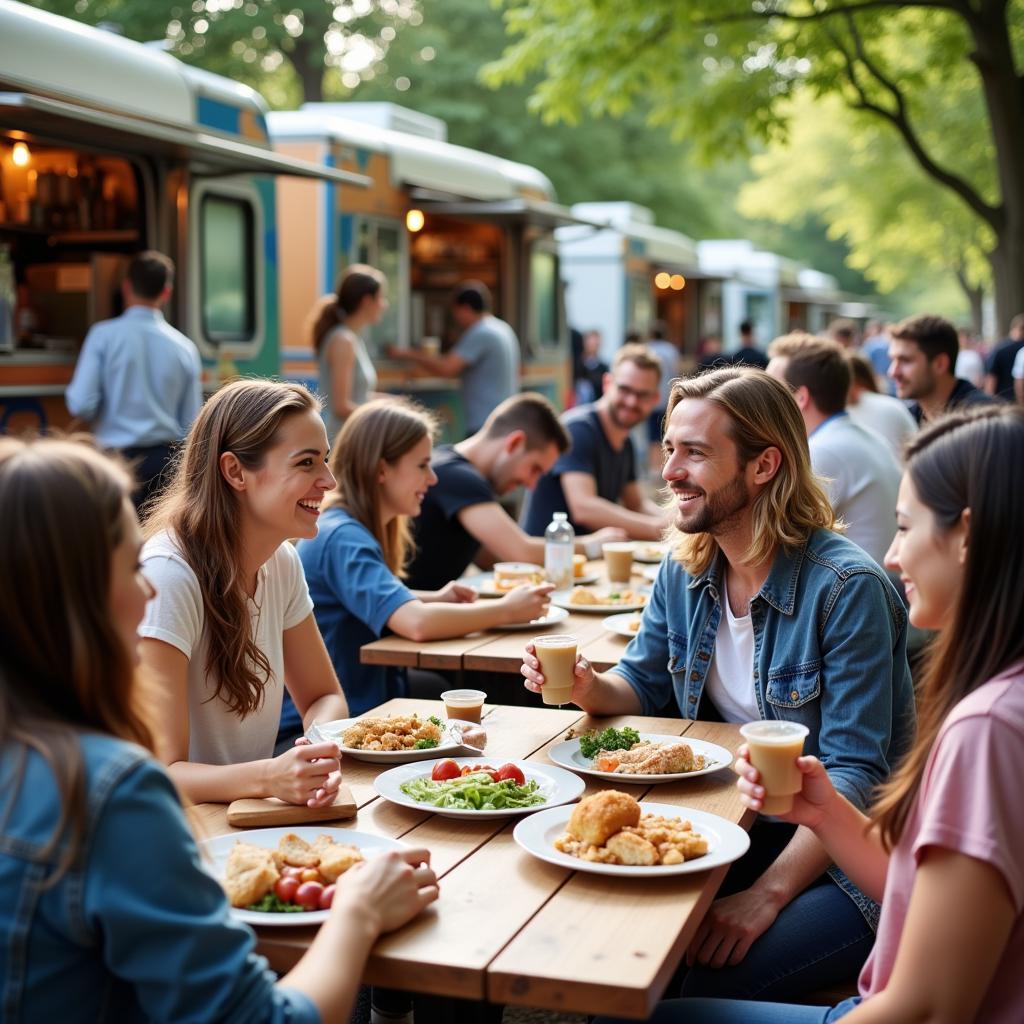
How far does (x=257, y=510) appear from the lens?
3053 millimetres

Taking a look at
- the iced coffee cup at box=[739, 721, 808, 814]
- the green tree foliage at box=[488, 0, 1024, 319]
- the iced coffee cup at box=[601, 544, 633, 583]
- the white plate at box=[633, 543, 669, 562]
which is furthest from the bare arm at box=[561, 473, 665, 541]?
the green tree foliage at box=[488, 0, 1024, 319]

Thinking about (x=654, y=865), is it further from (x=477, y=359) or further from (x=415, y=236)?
(x=415, y=236)

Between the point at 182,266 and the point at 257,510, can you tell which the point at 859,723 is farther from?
the point at 182,266

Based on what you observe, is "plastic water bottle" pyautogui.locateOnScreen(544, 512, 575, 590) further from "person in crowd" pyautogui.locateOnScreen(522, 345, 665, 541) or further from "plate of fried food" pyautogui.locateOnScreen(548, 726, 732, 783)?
"plate of fried food" pyautogui.locateOnScreen(548, 726, 732, 783)

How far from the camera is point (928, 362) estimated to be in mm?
6812

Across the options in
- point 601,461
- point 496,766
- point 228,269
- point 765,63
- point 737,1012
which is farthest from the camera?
point 765,63

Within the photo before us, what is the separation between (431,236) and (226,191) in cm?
519

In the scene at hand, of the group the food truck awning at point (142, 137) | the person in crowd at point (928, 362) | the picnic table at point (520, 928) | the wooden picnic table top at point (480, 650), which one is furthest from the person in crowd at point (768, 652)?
the food truck awning at point (142, 137)

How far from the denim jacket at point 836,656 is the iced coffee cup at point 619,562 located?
194 centimetres

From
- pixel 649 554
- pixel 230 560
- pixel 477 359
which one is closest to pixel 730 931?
pixel 230 560

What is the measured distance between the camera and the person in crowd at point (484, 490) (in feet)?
17.5

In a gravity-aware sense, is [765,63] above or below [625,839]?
above

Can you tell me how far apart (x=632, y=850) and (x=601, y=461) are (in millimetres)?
4765

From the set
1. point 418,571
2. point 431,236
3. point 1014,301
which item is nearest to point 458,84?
point 431,236
